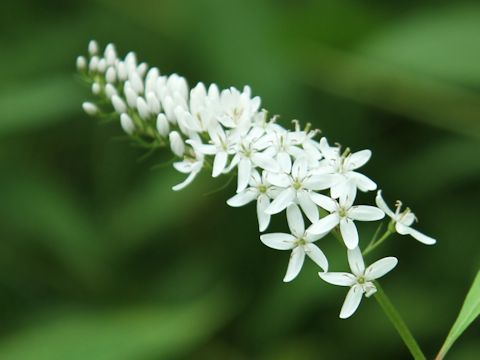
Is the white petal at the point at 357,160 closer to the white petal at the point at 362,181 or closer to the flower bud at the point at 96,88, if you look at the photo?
the white petal at the point at 362,181

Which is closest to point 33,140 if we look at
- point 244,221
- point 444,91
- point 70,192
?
point 70,192

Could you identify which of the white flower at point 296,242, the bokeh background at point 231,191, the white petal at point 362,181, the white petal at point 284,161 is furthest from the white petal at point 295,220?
the bokeh background at point 231,191

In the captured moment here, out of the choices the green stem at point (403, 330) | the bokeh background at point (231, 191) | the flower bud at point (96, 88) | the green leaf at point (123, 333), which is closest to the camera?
the green stem at point (403, 330)

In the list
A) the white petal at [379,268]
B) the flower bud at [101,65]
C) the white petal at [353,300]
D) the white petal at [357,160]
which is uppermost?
the flower bud at [101,65]

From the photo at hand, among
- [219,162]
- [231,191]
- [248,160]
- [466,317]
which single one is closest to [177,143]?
[219,162]

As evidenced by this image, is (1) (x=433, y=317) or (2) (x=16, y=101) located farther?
(2) (x=16, y=101)

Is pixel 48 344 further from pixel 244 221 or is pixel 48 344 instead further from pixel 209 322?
pixel 244 221

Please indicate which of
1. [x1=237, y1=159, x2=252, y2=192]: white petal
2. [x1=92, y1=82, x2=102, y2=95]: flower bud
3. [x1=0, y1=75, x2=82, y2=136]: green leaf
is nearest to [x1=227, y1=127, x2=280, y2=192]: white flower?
[x1=237, y1=159, x2=252, y2=192]: white petal

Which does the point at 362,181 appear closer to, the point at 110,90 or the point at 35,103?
the point at 110,90
